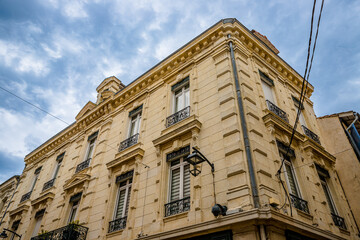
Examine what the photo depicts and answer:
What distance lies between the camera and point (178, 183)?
29.7ft

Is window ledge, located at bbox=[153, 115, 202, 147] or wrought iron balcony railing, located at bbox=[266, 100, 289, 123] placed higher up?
wrought iron balcony railing, located at bbox=[266, 100, 289, 123]

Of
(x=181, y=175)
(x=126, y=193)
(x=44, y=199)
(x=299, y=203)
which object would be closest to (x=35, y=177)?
(x=44, y=199)

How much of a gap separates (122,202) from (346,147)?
10216 millimetres

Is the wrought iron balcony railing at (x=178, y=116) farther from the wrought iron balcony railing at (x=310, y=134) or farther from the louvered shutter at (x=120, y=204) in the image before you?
the wrought iron balcony railing at (x=310, y=134)

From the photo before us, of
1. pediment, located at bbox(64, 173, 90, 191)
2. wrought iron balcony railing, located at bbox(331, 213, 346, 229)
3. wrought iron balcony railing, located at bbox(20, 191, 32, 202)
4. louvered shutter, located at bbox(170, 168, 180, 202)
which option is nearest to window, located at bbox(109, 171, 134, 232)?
louvered shutter, located at bbox(170, 168, 180, 202)

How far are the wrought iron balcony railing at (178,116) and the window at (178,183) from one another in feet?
4.72

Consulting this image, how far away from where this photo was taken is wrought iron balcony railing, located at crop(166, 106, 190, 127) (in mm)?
10348

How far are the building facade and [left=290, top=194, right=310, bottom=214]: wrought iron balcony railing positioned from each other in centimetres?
345

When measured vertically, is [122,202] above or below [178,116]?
below

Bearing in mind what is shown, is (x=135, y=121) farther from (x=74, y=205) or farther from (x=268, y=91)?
(x=268, y=91)

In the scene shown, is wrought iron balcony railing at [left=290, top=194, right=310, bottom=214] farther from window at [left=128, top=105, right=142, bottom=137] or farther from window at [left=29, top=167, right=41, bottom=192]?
window at [left=29, top=167, right=41, bottom=192]

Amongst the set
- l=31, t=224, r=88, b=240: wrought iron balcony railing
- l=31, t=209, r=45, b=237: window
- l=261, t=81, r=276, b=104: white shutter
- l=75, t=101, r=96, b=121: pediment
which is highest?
l=75, t=101, r=96, b=121: pediment

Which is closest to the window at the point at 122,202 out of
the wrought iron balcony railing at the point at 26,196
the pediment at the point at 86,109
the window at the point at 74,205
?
the window at the point at 74,205

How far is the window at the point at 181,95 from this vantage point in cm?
1136
